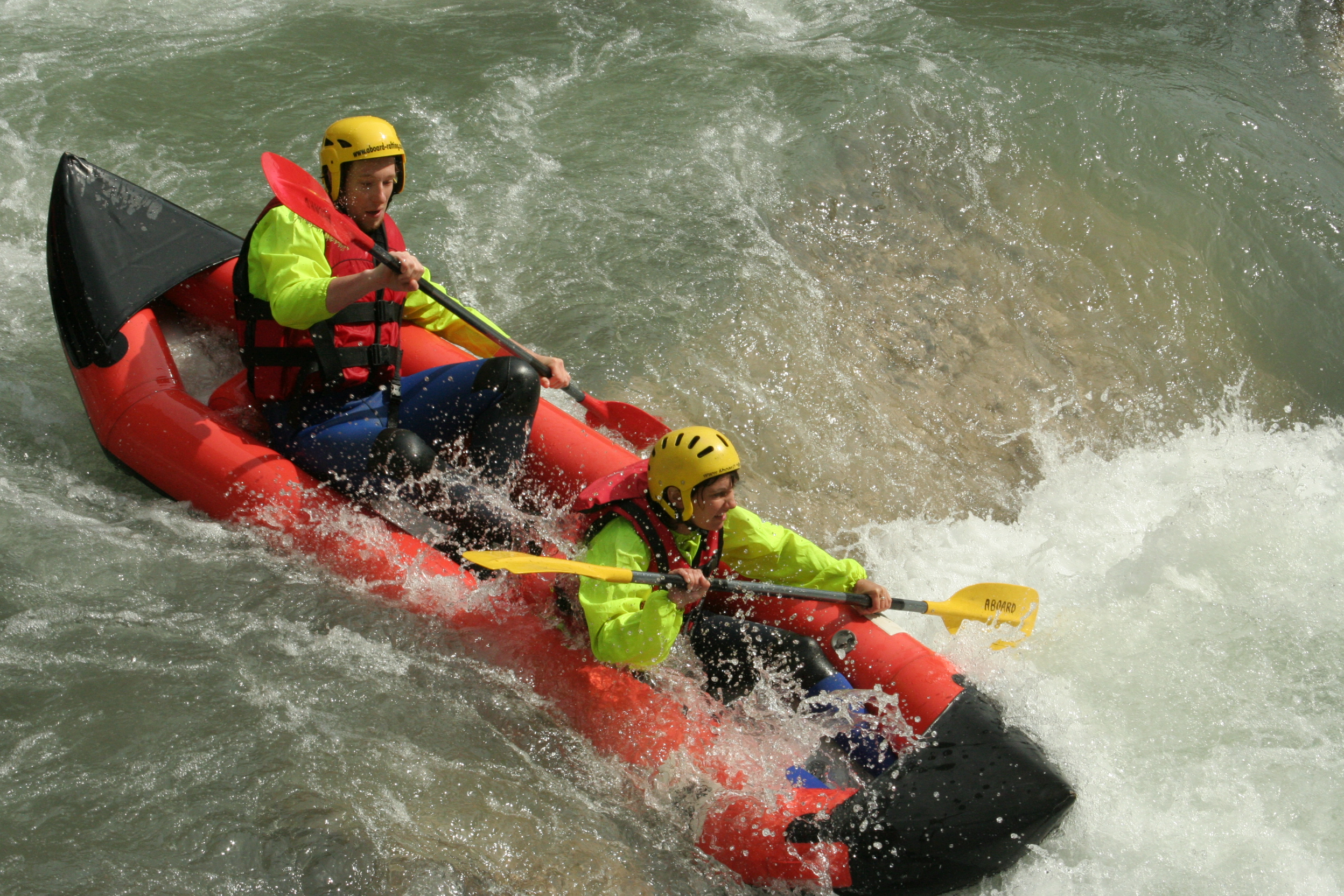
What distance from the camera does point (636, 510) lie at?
9.98ft

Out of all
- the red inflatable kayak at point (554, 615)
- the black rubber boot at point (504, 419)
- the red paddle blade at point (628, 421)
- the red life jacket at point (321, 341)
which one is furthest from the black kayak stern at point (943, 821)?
the red life jacket at point (321, 341)

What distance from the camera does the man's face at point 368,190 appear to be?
3281 millimetres

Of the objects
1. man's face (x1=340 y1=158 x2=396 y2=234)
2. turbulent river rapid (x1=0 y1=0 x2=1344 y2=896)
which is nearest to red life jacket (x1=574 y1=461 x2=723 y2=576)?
turbulent river rapid (x1=0 y1=0 x2=1344 y2=896)

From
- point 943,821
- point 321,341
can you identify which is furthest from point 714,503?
point 321,341

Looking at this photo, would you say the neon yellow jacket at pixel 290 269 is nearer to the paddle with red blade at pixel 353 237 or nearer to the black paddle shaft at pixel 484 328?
the paddle with red blade at pixel 353 237

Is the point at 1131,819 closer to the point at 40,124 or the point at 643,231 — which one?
the point at 643,231

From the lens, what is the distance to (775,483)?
4.87 metres

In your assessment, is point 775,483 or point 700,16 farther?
point 700,16

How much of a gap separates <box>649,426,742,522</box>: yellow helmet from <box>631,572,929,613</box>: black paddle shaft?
0.19 m

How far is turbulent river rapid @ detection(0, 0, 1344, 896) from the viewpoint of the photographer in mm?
2891

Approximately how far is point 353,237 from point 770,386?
8.24 feet

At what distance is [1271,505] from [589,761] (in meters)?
3.61

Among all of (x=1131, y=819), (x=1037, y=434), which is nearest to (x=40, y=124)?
(x=1037, y=434)

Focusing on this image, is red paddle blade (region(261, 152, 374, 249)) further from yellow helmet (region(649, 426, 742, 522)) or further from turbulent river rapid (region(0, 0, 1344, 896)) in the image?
Answer: yellow helmet (region(649, 426, 742, 522))
